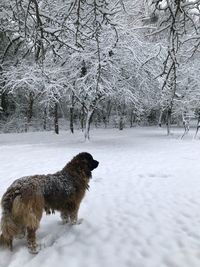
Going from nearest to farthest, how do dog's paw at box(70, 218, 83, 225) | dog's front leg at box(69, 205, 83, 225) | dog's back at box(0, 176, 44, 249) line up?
dog's back at box(0, 176, 44, 249)
dog's front leg at box(69, 205, 83, 225)
dog's paw at box(70, 218, 83, 225)

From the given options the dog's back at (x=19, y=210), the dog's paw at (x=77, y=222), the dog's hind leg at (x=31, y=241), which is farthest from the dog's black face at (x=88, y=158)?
the dog's hind leg at (x=31, y=241)

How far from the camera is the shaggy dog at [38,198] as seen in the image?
432 cm

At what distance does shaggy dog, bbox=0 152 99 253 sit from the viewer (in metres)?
4.32

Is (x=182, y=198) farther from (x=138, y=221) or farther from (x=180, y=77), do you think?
(x=180, y=77)

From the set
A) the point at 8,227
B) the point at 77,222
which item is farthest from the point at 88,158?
the point at 8,227

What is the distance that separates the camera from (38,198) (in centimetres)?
447

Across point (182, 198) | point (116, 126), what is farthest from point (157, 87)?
point (116, 126)

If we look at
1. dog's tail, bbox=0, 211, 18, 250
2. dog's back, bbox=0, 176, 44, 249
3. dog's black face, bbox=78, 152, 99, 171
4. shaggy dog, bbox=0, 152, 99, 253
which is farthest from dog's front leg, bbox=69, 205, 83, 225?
dog's tail, bbox=0, 211, 18, 250

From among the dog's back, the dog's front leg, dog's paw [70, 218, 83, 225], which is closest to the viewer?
the dog's back

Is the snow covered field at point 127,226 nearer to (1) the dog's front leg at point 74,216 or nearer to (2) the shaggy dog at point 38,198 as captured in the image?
(1) the dog's front leg at point 74,216

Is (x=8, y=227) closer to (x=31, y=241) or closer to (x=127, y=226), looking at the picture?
(x=31, y=241)

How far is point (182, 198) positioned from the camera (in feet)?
23.8

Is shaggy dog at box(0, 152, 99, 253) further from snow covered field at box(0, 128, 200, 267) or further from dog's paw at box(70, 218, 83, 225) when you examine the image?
snow covered field at box(0, 128, 200, 267)

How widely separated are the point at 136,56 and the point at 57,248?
14384 millimetres
